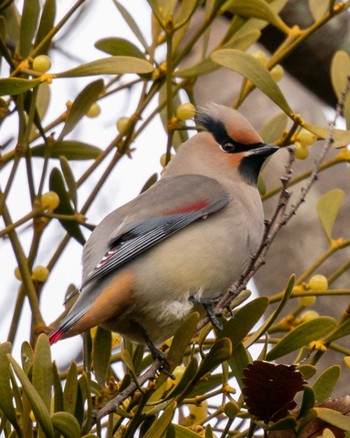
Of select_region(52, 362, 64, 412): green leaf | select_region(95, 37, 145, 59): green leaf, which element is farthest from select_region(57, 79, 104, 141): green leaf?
select_region(52, 362, 64, 412): green leaf

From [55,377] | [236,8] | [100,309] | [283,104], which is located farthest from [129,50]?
[55,377]

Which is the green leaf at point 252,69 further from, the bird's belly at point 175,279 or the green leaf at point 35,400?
the green leaf at point 35,400

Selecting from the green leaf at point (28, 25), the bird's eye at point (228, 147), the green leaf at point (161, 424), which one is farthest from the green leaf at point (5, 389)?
the bird's eye at point (228, 147)

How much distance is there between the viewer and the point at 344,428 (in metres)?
1.73

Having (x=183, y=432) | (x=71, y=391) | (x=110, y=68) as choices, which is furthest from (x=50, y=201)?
(x=183, y=432)

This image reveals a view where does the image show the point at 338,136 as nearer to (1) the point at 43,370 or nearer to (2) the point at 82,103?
(2) the point at 82,103

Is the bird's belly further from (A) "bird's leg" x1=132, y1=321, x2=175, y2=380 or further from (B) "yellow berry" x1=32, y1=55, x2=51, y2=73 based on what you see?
(B) "yellow berry" x1=32, y1=55, x2=51, y2=73

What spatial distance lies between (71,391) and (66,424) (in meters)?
0.15

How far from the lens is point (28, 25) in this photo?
2221 mm

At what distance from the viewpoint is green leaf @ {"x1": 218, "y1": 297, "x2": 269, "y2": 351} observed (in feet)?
6.00

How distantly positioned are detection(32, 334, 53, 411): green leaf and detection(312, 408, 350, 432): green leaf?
1.51ft

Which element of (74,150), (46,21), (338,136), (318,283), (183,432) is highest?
(46,21)

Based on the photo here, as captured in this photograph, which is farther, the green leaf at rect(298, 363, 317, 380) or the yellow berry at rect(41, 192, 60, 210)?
the yellow berry at rect(41, 192, 60, 210)

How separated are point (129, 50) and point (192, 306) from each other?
634 mm
